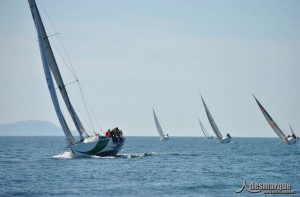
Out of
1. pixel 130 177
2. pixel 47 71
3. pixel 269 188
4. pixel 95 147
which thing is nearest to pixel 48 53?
pixel 47 71

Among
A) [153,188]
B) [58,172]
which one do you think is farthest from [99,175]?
A: [153,188]

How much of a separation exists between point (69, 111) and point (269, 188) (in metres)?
26.4

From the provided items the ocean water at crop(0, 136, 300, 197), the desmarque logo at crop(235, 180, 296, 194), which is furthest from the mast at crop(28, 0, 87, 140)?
the desmarque logo at crop(235, 180, 296, 194)

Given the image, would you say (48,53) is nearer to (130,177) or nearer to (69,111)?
(69,111)

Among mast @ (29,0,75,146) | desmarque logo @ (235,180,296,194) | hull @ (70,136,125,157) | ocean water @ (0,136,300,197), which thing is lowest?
desmarque logo @ (235,180,296,194)

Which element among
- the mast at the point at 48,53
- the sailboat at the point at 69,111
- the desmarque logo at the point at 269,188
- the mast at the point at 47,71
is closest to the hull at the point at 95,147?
the sailboat at the point at 69,111

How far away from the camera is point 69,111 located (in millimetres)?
56281

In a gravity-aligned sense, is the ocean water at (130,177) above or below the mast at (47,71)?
below

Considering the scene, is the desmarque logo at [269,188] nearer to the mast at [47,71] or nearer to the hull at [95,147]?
the hull at [95,147]

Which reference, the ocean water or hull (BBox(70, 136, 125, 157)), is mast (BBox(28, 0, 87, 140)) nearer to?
hull (BBox(70, 136, 125, 157))

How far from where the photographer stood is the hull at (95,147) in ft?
177

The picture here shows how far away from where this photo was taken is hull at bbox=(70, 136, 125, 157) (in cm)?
5384

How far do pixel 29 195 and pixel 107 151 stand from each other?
25064 millimetres

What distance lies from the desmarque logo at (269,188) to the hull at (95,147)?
65.1 ft
